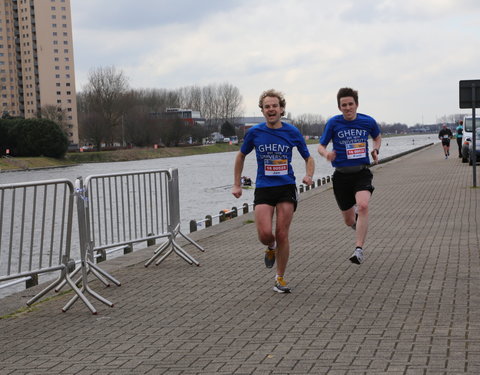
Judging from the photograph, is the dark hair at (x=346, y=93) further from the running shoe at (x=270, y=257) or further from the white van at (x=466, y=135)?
the white van at (x=466, y=135)

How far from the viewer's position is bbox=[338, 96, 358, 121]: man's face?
28.2 feet

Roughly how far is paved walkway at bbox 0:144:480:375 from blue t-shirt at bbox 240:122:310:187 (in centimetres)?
109

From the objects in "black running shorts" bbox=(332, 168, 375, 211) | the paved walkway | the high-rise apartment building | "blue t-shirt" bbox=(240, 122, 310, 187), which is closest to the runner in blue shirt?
"blue t-shirt" bbox=(240, 122, 310, 187)

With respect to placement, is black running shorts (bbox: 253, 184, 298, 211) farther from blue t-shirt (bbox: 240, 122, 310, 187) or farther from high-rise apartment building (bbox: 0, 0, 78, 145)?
high-rise apartment building (bbox: 0, 0, 78, 145)

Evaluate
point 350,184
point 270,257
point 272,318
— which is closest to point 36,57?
point 350,184

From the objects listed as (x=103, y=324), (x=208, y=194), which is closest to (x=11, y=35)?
(x=208, y=194)

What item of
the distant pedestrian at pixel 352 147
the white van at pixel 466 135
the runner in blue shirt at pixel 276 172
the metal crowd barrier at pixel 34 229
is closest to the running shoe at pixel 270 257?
the runner in blue shirt at pixel 276 172

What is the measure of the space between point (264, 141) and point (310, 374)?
10.2 ft

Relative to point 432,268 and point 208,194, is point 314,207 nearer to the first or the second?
point 432,268

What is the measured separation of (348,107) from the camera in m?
8.60

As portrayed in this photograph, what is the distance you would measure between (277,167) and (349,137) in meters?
1.68

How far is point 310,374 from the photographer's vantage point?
4617 millimetres

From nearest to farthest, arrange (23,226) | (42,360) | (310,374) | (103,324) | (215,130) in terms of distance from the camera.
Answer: (310,374)
(42,360)
(103,324)
(23,226)
(215,130)

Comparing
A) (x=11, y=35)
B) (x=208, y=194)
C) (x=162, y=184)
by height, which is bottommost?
(x=208, y=194)
